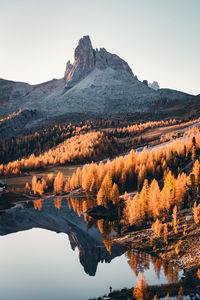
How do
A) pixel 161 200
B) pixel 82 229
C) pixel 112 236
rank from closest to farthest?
pixel 161 200 → pixel 112 236 → pixel 82 229

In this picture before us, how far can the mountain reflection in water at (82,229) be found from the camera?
51734 millimetres

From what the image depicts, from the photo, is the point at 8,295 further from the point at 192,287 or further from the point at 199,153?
the point at 199,153

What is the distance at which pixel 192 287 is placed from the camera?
141 feet

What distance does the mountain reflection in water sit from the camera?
51.7m

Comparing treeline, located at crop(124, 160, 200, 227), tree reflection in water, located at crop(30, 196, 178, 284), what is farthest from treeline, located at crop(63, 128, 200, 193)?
treeline, located at crop(124, 160, 200, 227)

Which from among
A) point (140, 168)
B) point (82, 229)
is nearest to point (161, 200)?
point (82, 229)

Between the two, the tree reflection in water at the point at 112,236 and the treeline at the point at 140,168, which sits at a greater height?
the treeline at the point at 140,168

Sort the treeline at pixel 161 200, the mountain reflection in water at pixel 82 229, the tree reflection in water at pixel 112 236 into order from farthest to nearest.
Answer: the treeline at pixel 161 200 < the mountain reflection in water at pixel 82 229 < the tree reflection in water at pixel 112 236

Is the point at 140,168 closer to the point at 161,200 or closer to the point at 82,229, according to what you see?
the point at 82,229

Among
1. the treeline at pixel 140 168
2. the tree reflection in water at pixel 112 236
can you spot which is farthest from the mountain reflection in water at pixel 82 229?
the treeline at pixel 140 168

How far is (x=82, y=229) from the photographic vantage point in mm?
80750

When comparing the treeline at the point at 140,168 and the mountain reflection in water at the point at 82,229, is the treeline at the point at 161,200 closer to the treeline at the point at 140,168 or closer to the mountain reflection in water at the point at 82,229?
the mountain reflection in water at the point at 82,229

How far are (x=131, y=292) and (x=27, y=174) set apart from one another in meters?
148

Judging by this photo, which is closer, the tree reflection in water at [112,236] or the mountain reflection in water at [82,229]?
the tree reflection in water at [112,236]
